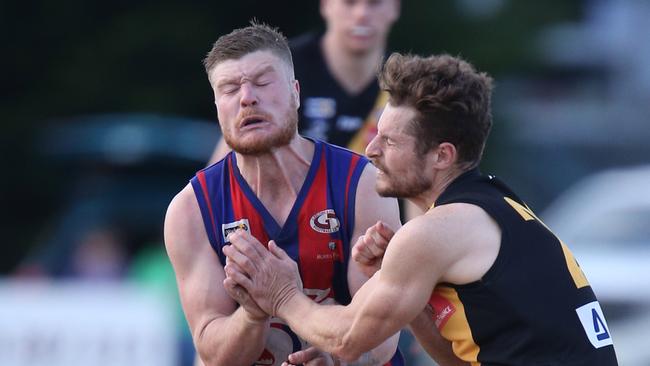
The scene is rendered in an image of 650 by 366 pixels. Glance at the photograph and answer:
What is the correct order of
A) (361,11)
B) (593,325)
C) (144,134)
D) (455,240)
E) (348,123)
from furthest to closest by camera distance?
(144,134) → (348,123) → (361,11) → (593,325) → (455,240)

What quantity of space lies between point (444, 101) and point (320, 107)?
233cm

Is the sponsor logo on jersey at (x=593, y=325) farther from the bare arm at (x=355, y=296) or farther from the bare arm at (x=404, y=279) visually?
the bare arm at (x=355, y=296)

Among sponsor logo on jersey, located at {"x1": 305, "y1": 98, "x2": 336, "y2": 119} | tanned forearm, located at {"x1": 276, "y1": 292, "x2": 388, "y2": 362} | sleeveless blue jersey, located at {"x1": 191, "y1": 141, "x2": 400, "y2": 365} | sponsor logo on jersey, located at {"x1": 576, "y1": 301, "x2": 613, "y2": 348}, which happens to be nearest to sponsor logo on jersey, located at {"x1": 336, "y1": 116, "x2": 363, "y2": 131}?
sponsor logo on jersey, located at {"x1": 305, "y1": 98, "x2": 336, "y2": 119}

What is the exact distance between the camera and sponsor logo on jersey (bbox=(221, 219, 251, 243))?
560 cm

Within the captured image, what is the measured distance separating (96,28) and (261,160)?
10.6 m

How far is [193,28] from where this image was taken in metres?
15.5

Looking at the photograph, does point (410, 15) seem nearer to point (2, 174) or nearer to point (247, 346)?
point (2, 174)

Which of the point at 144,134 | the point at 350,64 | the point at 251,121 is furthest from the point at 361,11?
the point at 144,134

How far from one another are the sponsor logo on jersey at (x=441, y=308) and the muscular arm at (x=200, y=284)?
0.70 meters

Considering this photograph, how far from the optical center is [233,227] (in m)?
5.61

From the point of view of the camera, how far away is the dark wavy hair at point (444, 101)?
520cm

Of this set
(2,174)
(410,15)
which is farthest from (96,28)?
(410,15)

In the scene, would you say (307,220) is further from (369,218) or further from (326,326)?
(326,326)

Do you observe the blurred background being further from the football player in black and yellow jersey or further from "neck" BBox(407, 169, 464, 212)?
"neck" BBox(407, 169, 464, 212)
